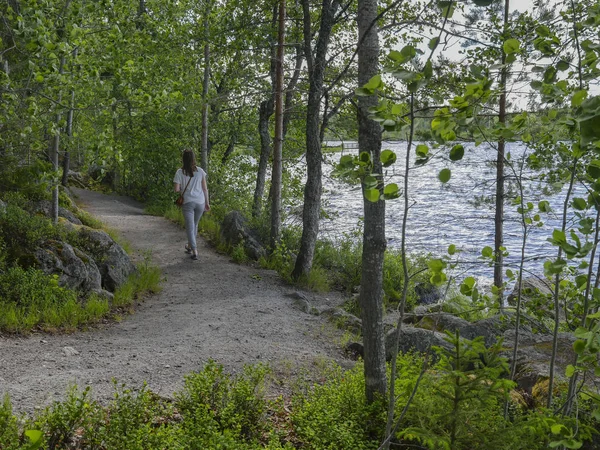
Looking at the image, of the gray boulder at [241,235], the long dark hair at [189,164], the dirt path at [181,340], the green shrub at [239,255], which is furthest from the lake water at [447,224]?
the dirt path at [181,340]

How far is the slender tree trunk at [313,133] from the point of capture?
9.61 m

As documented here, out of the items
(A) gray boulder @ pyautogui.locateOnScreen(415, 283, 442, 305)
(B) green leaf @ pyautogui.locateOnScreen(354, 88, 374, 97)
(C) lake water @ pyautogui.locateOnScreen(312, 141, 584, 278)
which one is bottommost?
(A) gray boulder @ pyautogui.locateOnScreen(415, 283, 442, 305)

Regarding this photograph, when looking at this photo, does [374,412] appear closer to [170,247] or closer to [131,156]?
[170,247]

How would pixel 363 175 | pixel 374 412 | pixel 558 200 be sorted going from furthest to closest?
pixel 558 200 → pixel 374 412 → pixel 363 175

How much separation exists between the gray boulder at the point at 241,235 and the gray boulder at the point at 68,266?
4.22m

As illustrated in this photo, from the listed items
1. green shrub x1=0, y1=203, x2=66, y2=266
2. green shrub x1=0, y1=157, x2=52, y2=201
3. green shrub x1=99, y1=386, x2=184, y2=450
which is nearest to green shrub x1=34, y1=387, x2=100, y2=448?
green shrub x1=99, y1=386, x2=184, y2=450

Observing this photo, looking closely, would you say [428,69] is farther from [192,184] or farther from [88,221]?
[88,221]

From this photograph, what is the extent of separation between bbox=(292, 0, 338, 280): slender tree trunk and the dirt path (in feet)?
2.69

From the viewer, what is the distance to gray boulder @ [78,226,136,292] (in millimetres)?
9203

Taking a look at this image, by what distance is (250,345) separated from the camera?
7105mm

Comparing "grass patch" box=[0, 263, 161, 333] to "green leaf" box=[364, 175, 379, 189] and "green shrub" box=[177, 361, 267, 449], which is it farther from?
"green leaf" box=[364, 175, 379, 189]

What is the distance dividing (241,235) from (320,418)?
28.3 ft

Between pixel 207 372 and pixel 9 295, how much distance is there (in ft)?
13.1

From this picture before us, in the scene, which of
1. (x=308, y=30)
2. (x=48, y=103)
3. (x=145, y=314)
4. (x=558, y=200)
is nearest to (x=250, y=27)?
(x=308, y=30)
